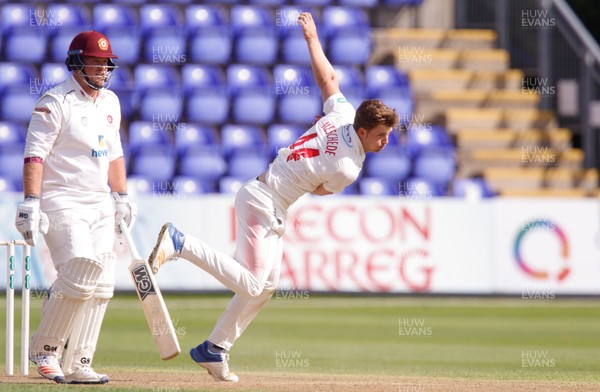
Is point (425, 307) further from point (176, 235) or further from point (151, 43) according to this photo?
point (176, 235)

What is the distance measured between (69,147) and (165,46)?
14007 mm

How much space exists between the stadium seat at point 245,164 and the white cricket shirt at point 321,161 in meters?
11.7

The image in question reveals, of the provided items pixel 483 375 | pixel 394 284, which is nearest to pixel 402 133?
pixel 394 284

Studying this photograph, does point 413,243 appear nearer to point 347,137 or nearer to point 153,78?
point 153,78

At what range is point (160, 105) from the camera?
20875mm

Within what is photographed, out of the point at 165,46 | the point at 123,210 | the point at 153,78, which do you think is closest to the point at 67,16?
the point at 165,46

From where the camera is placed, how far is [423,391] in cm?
808

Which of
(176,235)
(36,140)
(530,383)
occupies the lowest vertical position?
(530,383)

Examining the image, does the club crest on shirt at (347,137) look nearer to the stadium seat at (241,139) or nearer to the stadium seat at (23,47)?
the stadium seat at (241,139)

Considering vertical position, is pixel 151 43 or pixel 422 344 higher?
pixel 151 43

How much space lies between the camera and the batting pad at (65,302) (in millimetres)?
7738

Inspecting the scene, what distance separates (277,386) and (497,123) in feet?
51.3

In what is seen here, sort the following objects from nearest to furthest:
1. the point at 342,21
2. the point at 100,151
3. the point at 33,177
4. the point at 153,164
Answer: the point at 33,177, the point at 100,151, the point at 153,164, the point at 342,21

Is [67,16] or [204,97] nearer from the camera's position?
[204,97]
